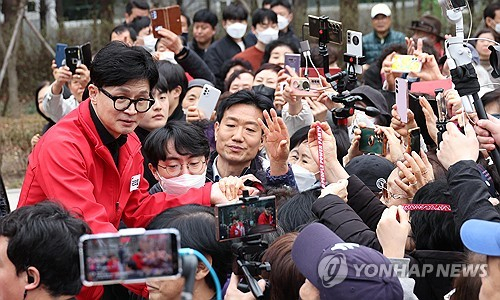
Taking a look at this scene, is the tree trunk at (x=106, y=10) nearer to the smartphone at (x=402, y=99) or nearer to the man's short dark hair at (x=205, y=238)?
the smartphone at (x=402, y=99)

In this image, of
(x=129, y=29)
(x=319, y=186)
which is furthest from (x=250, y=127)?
(x=129, y=29)

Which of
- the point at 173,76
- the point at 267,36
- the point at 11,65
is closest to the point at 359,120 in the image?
the point at 173,76

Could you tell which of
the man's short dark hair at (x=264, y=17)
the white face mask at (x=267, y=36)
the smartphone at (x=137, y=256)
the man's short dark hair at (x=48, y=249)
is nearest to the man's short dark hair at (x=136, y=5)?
the man's short dark hair at (x=264, y=17)

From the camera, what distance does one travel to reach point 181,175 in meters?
4.87

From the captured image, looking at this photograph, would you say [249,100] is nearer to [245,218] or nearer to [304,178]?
[304,178]

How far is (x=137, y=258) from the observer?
211cm

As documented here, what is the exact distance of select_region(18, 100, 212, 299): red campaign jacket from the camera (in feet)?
12.3

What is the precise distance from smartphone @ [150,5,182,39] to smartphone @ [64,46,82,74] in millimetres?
688

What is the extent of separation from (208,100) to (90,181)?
7.96 ft

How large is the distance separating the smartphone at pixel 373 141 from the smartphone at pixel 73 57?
3074 mm

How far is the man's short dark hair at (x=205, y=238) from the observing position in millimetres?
3506

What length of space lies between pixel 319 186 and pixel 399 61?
1.82 meters

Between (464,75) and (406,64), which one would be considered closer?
(464,75)

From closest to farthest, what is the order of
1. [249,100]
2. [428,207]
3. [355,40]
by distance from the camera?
[428,207]
[355,40]
[249,100]
